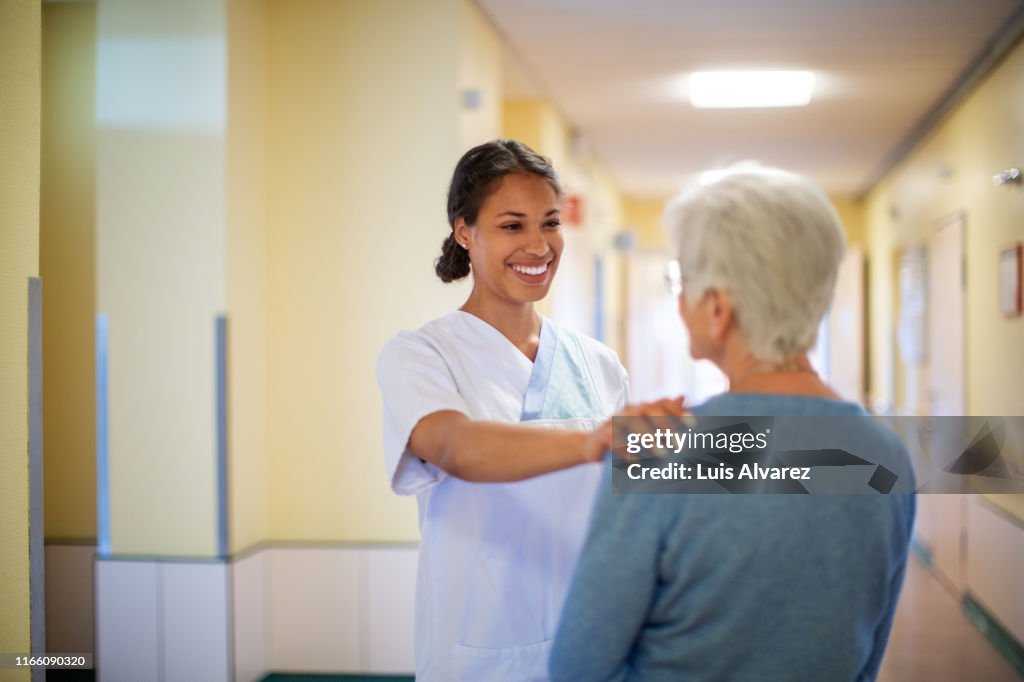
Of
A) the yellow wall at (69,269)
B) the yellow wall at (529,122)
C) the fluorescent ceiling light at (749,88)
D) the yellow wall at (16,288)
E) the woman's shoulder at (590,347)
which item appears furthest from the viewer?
the yellow wall at (529,122)

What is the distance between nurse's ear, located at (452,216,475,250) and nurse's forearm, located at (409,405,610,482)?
15.5 inches

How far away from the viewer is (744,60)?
486cm

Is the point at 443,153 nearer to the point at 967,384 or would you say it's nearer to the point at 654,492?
the point at 654,492

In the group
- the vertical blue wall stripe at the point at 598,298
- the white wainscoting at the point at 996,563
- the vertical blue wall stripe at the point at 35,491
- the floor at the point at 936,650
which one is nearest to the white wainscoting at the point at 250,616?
the floor at the point at 936,650

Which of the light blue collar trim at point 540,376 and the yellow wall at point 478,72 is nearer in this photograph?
the light blue collar trim at point 540,376

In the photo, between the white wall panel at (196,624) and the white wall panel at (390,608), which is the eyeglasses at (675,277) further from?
the white wall panel at (390,608)

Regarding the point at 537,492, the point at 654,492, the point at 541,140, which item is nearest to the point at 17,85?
the point at 537,492

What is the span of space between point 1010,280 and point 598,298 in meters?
3.79

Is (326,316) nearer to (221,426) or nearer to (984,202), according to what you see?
(221,426)

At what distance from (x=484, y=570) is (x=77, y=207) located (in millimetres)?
2828

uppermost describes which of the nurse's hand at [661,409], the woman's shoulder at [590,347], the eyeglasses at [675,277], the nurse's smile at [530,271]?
the nurse's smile at [530,271]

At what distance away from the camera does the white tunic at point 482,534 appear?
5.42ft

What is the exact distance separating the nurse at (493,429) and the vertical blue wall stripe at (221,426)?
1.68m

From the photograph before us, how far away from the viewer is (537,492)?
1.70 metres
